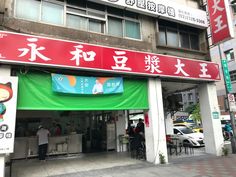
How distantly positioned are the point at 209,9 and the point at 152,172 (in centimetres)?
828

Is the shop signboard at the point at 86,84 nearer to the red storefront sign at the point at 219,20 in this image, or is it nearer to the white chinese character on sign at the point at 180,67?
the white chinese character on sign at the point at 180,67

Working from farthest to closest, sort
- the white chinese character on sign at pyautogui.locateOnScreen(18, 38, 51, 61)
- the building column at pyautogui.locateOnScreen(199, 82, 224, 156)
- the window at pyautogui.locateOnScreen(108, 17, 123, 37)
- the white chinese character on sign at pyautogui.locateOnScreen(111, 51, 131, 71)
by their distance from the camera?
the building column at pyautogui.locateOnScreen(199, 82, 224, 156) → the window at pyautogui.locateOnScreen(108, 17, 123, 37) → the white chinese character on sign at pyautogui.locateOnScreen(111, 51, 131, 71) → the white chinese character on sign at pyautogui.locateOnScreen(18, 38, 51, 61)

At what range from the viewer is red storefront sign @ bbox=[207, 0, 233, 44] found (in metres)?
10.1

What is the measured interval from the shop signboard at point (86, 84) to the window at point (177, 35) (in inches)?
135

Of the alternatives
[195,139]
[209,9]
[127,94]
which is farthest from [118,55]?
[195,139]

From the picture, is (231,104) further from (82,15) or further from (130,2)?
(82,15)

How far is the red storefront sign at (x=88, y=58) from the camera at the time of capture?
23.0 ft

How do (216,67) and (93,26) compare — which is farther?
(216,67)

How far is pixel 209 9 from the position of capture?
11.0 meters

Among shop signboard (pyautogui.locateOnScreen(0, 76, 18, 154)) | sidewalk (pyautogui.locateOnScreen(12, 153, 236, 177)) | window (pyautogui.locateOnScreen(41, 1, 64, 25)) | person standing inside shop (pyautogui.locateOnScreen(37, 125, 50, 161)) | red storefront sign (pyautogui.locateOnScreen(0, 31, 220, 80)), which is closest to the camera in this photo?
shop signboard (pyautogui.locateOnScreen(0, 76, 18, 154))

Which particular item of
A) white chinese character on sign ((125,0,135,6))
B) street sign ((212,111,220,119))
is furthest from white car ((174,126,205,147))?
white chinese character on sign ((125,0,135,6))

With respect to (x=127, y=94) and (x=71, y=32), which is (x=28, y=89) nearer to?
(x=71, y=32)

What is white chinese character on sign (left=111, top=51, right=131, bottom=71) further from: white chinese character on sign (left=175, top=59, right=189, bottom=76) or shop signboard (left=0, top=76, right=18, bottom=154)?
shop signboard (left=0, top=76, right=18, bottom=154)

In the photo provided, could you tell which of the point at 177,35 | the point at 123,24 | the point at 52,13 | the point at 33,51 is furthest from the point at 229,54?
the point at 33,51
